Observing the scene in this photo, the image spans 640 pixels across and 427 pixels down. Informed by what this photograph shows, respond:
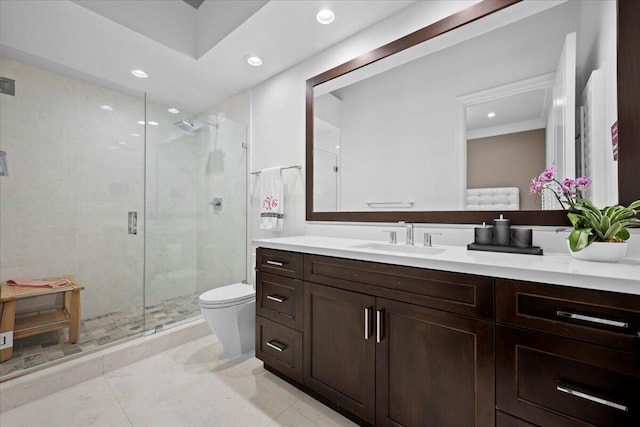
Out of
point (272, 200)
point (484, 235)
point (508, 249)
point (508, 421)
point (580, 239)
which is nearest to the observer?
point (508, 421)

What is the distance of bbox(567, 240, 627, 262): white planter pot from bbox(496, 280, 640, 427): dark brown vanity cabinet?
13.1 inches

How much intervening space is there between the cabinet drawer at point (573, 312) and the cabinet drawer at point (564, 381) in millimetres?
31

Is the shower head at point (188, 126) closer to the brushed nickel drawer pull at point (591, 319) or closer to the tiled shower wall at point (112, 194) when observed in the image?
the tiled shower wall at point (112, 194)

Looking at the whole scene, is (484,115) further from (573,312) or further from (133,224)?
(133,224)

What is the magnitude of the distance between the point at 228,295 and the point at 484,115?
2.02 m

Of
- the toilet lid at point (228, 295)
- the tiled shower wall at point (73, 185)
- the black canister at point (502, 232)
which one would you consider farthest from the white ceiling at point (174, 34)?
the toilet lid at point (228, 295)

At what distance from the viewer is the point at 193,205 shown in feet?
9.53

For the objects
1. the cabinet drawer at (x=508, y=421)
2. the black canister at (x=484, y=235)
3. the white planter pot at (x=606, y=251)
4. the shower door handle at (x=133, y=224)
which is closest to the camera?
the cabinet drawer at (x=508, y=421)

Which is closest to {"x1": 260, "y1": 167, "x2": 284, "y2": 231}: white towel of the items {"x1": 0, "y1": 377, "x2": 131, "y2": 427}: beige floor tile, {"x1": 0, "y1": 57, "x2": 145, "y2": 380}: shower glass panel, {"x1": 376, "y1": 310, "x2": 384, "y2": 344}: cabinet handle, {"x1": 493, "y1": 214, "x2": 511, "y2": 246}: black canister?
{"x1": 0, "y1": 57, "x2": 145, "y2": 380}: shower glass panel

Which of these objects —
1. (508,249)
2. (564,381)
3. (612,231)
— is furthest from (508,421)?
(612,231)

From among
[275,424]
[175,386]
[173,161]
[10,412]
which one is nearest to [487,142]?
[275,424]

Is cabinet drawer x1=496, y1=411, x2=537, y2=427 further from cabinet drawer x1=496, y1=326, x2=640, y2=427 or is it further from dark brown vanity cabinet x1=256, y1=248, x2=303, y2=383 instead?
dark brown vanity cabinet x1=256, y1=248, x2=303, y2=383

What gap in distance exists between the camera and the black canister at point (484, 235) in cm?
135

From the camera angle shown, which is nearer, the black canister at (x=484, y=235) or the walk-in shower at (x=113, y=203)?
the black canister at (x=484, y=235)
